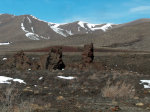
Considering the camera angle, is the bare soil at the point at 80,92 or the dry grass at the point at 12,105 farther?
the bare soil at the point at 80,92

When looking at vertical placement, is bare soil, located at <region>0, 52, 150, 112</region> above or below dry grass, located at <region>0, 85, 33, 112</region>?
below

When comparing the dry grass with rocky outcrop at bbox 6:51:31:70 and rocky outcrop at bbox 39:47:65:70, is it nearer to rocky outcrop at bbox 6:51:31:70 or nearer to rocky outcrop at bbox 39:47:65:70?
rocky outcrop at bbox 39:47:65:70

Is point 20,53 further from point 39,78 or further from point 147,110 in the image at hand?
point 147,110

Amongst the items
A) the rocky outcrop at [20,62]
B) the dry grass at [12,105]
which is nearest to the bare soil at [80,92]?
the dry grass at [12,105]

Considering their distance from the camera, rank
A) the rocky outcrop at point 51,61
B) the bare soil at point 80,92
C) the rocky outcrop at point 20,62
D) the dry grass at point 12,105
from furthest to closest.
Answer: the rocky outcrop at point 20,62, the rocky outcrop at point 51,61, the bare soil at point 80,92, the dry grass at point 12,105

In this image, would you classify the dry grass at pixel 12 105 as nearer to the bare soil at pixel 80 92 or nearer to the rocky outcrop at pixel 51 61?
the bare soil at pixel 80 92

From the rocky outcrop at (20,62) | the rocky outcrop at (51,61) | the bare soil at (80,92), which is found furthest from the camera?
the rocky outcrop at (20,62)

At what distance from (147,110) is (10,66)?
75.9 feet

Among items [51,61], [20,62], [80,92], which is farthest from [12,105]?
[20,62]

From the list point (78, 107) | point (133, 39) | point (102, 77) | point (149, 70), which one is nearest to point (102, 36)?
point (133, 39)

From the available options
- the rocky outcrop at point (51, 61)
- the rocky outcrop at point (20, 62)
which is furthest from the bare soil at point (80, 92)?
the rocky outcrop at point (20, 62)

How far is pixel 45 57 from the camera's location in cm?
2619

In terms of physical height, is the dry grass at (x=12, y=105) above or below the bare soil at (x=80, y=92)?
above

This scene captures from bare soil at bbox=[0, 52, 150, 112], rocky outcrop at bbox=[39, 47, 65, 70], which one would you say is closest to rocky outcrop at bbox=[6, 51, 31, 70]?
rocky outcrop at bbox=[39, 47, 65, 70]
